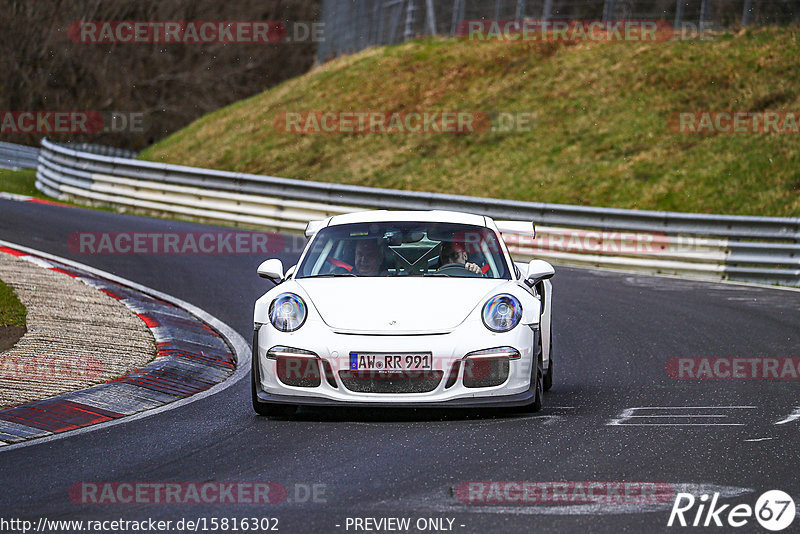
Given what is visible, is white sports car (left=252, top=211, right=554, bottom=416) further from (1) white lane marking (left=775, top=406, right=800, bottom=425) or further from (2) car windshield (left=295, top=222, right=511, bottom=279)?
(1) white lane marking (left=775, top=406, right=800, bottom=425)

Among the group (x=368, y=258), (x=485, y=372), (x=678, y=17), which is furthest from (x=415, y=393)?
(x=678, y=17)

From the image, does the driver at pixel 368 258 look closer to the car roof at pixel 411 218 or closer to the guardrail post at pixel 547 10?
the car roof at pixel 411 218

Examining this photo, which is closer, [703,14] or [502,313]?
[502,313]

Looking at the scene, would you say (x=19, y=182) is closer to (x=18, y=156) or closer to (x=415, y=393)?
(x=18, y=156)

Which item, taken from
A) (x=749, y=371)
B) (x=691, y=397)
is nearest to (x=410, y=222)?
(x=691, y=397)

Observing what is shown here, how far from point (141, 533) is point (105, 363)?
14.8 feet

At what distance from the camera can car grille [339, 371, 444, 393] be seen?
24.3 feet

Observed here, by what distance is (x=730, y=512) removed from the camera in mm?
5363

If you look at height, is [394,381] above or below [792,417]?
above

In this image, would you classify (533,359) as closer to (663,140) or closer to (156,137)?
(663,140)

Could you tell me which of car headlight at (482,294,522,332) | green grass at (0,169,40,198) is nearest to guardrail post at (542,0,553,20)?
green grass at (0,169,40,198)

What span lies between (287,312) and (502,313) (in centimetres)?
134

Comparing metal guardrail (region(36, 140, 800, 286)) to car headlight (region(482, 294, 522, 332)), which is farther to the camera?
metal guardrail (region(36, 140, 800, 286))

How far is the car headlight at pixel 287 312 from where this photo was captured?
25.3ft
